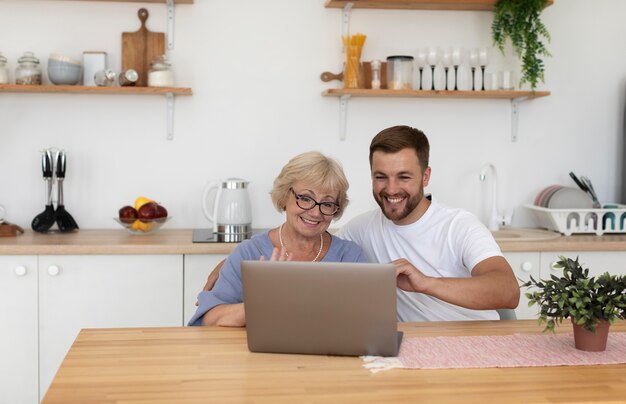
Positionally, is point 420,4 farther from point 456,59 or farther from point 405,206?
point 405,206

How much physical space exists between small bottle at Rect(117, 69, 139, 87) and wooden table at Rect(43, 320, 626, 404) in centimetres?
187

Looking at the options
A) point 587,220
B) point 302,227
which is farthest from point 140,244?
point 587,220

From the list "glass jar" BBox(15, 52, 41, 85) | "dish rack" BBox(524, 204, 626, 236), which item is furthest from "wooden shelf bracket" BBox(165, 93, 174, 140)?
"dish rack" BBox(524, 204, 626, 236)

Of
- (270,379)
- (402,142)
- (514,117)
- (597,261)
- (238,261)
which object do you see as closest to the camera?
(270,379)

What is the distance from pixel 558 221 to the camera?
367 centimetres

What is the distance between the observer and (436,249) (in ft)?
8.38

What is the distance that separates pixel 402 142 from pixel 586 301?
923 mm

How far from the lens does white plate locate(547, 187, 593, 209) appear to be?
3748 mm

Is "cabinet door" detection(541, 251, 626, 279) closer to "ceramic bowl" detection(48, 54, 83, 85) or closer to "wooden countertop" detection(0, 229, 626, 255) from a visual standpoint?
"wooden countertop" detection(0, 229, 626, 255)

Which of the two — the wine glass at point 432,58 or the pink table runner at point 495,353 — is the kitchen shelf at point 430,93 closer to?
the wine glass at point 432,58

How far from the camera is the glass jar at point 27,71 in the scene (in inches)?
137

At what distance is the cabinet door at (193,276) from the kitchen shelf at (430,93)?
99 cm

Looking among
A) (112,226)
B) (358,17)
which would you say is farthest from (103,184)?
(358,17)

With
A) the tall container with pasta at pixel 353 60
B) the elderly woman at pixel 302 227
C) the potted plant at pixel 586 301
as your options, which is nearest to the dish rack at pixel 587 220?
the tall container with pasta at pixel 353 60
